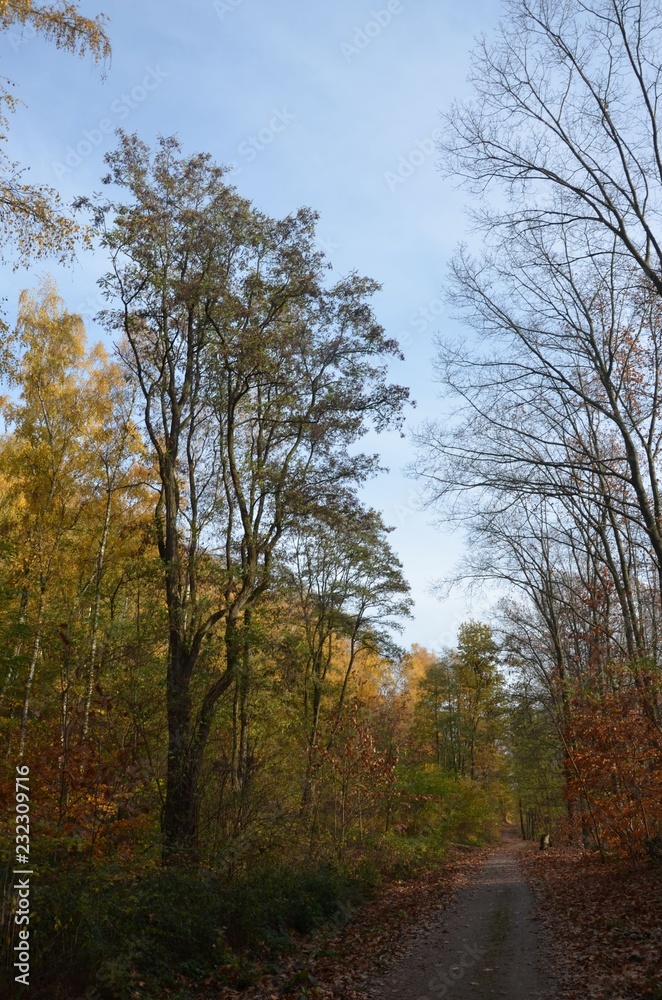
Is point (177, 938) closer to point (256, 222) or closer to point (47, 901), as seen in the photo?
point (47, 901)

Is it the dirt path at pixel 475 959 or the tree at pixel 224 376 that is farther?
the tree at pixel 224 376

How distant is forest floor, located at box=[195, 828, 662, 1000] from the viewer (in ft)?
20.2

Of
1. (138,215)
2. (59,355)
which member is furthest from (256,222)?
(59,355)

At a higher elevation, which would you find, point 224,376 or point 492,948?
point 224,376

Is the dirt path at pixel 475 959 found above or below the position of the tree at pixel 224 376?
below

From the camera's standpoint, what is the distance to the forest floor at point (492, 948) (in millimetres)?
6145

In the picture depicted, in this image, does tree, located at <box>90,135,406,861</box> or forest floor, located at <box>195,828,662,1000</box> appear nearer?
forest floor, located at <box>195,828,662,1000</box>

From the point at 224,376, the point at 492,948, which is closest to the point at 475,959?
the point at 492,948

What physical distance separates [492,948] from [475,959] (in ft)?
2.08

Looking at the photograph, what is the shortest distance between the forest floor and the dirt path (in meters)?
0.01

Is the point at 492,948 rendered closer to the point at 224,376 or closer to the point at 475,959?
the point at 475,959

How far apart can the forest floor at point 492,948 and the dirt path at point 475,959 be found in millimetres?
12

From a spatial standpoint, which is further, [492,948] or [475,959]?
[492,948]

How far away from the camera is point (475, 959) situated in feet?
24.8
